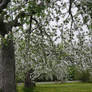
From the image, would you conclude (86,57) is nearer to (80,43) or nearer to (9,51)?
(80,43)

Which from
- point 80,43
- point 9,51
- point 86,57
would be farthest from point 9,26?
point 86,57

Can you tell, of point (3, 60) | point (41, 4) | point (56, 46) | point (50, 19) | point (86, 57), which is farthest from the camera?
point (86, 57)

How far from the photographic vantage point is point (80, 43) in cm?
628

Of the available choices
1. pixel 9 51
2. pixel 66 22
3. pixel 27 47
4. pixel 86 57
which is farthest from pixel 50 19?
pixel 86 57

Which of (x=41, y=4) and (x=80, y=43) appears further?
(x=80, y=43)

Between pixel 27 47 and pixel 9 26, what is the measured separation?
2.67 ft

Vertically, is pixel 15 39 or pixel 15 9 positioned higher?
pixel 15 9

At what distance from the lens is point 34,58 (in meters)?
6.96

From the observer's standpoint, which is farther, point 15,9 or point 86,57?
point 86,57

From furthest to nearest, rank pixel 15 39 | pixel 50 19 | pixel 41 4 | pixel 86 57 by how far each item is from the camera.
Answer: pixel 86 57 < pixel 50 19 < pixel 15 39 < pixel 41 4

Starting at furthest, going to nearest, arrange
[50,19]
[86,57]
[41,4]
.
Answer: [86,57]
[50,19]
[41,4]

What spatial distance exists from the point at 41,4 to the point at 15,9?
2.08ft

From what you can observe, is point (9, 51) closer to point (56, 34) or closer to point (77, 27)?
point (56, 34)

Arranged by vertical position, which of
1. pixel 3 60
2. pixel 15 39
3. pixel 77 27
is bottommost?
pixel 3 60
